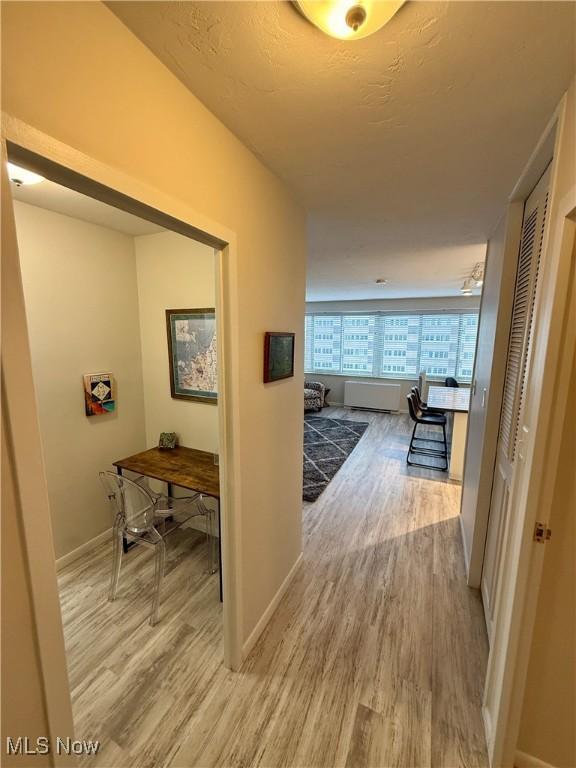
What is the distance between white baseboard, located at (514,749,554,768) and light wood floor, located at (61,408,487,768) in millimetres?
118

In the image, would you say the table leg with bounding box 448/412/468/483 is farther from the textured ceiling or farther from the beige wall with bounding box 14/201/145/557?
the beige wall with bounding box 14/201/145/557

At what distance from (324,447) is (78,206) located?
3.86 meters

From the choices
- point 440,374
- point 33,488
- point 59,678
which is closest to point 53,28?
point 33,488

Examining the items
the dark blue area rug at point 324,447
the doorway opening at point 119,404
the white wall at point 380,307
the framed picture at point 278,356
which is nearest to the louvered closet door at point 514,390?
the framed picture at point 278,356

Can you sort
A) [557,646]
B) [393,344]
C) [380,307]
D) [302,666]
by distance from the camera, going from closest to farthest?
[557,646], [302,666], [380,307], [393,344]

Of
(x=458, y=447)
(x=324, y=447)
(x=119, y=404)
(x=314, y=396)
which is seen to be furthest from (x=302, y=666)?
(x=314, y=396)

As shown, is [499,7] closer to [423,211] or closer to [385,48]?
[385,48]

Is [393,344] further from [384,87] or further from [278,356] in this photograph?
[384,87]

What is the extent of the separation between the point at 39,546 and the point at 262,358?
43.7 inches

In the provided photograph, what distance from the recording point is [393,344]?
702cm

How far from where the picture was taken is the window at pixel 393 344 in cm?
646

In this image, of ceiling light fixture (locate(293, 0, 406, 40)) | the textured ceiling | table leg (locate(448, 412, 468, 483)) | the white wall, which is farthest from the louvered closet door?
the white wall

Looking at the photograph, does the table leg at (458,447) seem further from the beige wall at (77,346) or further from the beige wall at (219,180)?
the beige wall at (77,346)

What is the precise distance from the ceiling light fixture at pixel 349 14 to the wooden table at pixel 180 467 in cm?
199
